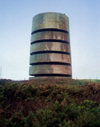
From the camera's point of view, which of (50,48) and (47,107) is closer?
(47,107)

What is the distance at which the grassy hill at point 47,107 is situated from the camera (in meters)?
5.09

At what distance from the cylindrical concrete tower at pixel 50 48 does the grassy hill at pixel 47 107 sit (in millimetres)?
17189

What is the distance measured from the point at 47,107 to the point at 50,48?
23332 millimetres

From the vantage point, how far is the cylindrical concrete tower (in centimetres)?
2927

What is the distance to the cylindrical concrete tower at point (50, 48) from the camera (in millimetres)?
29266

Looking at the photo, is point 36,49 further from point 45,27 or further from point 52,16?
point 52,16

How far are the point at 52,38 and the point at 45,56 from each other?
430 cm

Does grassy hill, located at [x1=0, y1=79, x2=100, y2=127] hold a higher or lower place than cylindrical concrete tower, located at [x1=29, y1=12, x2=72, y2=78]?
lower

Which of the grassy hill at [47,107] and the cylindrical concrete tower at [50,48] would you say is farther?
the cylindrical concrete tower at [50,48]

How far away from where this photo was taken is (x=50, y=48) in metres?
29.5

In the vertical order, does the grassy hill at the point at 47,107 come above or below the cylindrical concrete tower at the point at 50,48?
below

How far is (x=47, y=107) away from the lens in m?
6.79

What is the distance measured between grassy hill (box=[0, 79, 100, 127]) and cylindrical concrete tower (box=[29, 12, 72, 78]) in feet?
56.4

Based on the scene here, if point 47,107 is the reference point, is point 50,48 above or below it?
above
